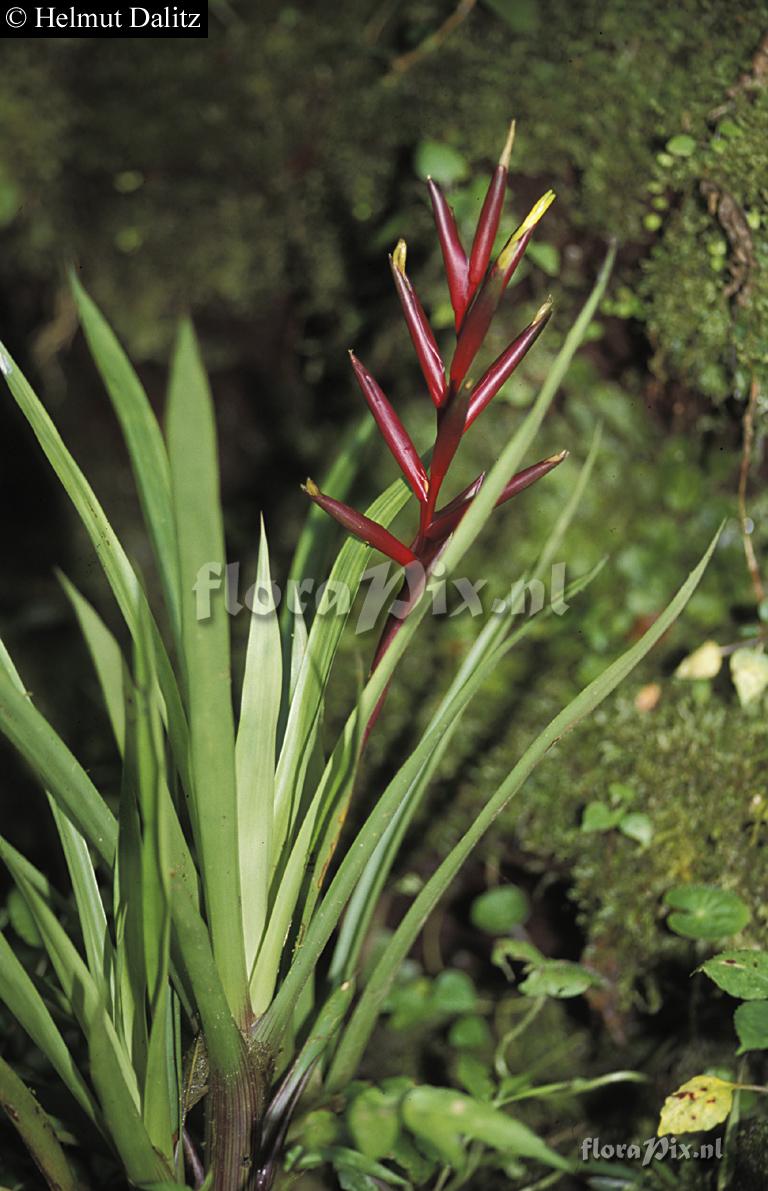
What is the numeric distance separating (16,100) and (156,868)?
1617 mm

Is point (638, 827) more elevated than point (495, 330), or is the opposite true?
point (495, 330)

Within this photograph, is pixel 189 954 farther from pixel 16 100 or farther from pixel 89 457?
pixel 16 100

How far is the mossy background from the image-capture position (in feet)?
3.35

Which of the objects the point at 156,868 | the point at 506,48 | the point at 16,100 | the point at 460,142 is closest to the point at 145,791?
the point at 156,868

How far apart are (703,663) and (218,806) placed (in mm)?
746

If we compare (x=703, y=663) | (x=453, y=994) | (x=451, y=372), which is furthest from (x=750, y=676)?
(x=451, y=372)

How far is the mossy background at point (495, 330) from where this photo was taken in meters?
1.02

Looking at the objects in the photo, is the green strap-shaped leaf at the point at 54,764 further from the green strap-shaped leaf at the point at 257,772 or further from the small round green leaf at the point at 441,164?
the small round green leaf at the point at 441,164

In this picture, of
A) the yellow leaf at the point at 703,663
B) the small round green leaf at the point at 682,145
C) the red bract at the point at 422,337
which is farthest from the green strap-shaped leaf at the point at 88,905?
the small round green leaf at the point at 682,145

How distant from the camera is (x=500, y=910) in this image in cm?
105

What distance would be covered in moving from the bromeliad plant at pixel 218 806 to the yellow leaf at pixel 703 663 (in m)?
0.47

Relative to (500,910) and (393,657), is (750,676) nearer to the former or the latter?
(500,910)

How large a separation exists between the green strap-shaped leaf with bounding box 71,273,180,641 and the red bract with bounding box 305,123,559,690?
92mm

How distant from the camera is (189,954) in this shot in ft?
1.66
